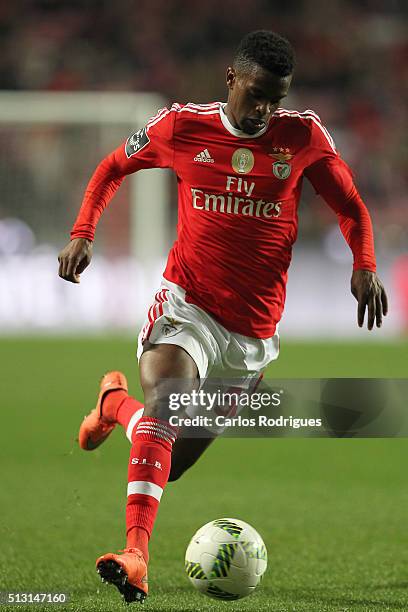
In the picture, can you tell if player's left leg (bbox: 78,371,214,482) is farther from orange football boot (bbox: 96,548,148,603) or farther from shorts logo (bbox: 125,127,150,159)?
shorts logo (bbox: 125,127,150,159)

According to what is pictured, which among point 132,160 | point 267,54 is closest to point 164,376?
point 132,160

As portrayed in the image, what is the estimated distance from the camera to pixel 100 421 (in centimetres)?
521

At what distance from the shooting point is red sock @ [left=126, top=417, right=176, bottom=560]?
3.80 m

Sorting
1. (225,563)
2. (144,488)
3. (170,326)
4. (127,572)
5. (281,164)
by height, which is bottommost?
(127,572)

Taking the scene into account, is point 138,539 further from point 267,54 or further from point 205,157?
point 267,54

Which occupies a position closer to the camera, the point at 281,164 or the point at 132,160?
the point at 281,164

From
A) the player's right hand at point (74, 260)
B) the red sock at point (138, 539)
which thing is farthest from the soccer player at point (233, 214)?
the red sock at point (138, 539)

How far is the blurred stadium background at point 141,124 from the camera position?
1606 cm

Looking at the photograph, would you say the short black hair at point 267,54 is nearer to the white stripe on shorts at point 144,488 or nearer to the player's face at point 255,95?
the player's face at point 255,95

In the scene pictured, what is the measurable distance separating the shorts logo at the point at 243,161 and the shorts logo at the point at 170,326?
2.09 ft

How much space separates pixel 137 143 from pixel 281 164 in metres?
0.60

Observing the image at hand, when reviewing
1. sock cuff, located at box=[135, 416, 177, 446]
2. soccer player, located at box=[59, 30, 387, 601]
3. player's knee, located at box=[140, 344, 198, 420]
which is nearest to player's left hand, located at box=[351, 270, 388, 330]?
soccer player, located at box=[59, 30, 387, 601]

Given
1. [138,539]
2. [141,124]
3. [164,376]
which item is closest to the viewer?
[138,539]

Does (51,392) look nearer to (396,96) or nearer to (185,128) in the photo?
(185,128)
